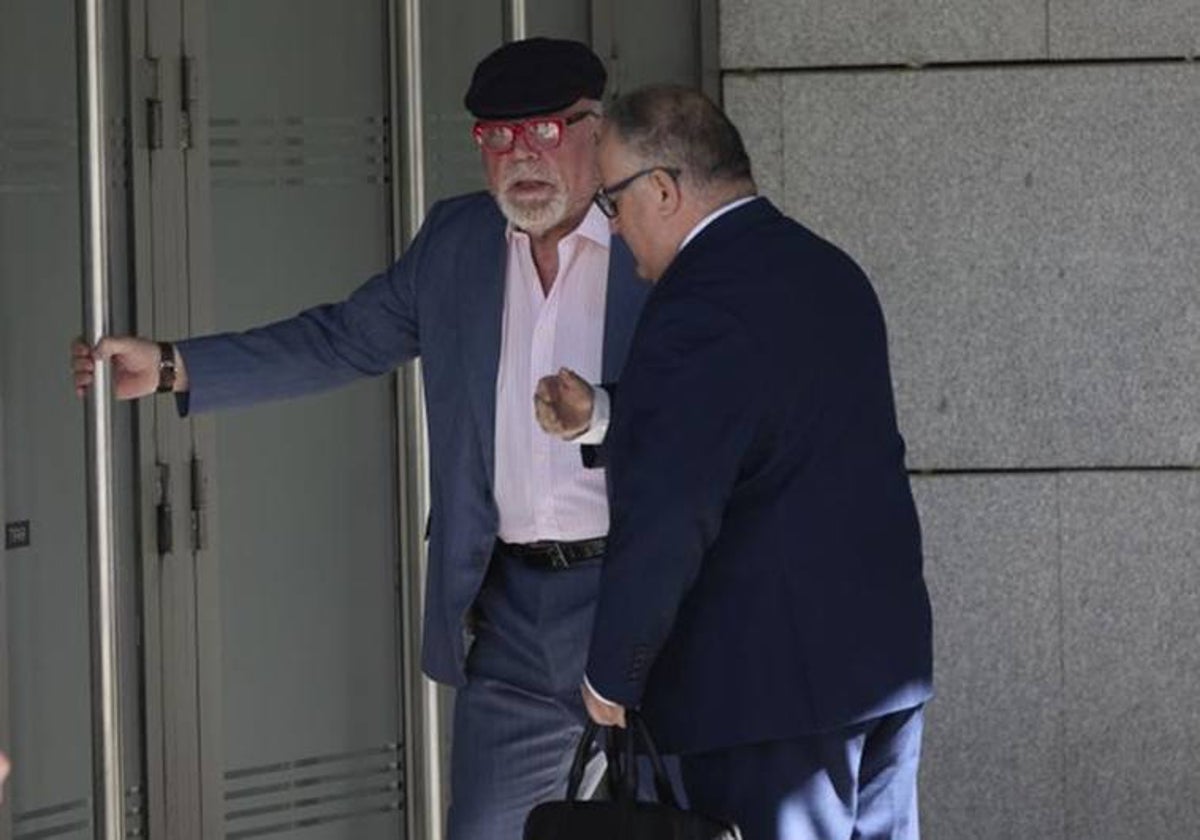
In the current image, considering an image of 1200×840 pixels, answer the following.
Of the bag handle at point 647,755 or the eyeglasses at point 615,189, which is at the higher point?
the eyeglasses at point 615,189

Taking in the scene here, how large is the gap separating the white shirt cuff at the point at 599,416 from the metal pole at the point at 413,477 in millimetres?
1998

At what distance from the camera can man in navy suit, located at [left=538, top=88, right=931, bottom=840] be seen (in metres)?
4.73

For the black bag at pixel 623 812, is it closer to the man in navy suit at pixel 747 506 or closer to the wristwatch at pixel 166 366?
the man in navy suit at pixel 747 506

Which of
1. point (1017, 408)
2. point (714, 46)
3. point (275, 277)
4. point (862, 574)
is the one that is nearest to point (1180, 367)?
point (1017, 408)

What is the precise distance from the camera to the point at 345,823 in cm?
711

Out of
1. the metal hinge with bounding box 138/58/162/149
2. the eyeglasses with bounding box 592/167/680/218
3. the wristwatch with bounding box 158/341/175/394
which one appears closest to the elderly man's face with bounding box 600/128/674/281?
the eyeglasses with bounding box 592/167/680/218

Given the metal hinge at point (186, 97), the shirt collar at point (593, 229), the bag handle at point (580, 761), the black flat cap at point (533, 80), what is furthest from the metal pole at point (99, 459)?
the bag handle at point (580, 761)

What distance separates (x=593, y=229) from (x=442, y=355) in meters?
0.37

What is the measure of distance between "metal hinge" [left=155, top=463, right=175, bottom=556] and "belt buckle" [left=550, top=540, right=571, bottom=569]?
142 centimetres

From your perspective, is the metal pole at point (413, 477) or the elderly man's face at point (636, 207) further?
the metal pole at point (413, 477)

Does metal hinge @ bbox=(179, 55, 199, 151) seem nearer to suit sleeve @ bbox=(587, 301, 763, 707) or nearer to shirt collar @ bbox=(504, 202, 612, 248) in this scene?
shirt collar @ bbox=(504, 202, 612, 248)

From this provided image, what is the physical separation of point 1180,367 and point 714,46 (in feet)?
4.74

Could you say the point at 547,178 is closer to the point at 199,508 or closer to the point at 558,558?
the point at 558,558

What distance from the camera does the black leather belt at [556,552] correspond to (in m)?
5.48
